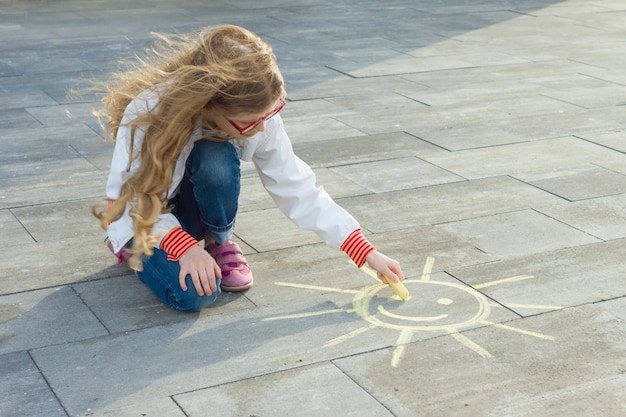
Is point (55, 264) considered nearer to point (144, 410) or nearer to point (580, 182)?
point (144, 410)

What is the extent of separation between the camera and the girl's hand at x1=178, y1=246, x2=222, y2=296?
3178 mm

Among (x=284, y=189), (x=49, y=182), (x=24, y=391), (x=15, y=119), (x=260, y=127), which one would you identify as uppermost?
(x=260, y=127)

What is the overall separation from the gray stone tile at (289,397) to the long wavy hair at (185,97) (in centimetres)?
53

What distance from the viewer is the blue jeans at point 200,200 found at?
3.42m

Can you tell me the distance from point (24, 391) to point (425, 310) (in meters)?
1.41

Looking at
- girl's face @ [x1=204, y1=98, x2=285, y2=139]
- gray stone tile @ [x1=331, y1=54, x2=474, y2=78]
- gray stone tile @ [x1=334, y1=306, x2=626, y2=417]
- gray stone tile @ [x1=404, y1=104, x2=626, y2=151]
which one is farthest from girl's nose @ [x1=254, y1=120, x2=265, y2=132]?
gray stone tile @ [x1=331, y1=54, x2=474, y2=78]

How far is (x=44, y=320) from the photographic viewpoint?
3379 mm

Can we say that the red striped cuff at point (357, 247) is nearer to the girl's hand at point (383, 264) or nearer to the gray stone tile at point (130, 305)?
the girl's hand at point (383, 264)

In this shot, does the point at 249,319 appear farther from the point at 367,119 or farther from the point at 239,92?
the point at 367,119

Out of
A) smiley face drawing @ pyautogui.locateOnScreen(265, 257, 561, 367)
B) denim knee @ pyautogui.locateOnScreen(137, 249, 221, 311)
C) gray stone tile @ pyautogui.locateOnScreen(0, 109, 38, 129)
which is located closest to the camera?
smiley face drawing @ pyautogui.locateOnScreen(265, 257, 561, 367)

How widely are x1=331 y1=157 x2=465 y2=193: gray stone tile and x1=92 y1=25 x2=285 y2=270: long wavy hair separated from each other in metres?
1.84

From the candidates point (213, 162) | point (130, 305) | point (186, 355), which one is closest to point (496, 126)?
point (213, 162)

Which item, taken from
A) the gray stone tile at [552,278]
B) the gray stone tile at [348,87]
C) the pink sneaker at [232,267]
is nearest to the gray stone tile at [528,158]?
the gray stone tile at [552,278]

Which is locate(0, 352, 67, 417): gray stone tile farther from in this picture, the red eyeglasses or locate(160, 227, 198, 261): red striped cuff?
the red eyeglasses
